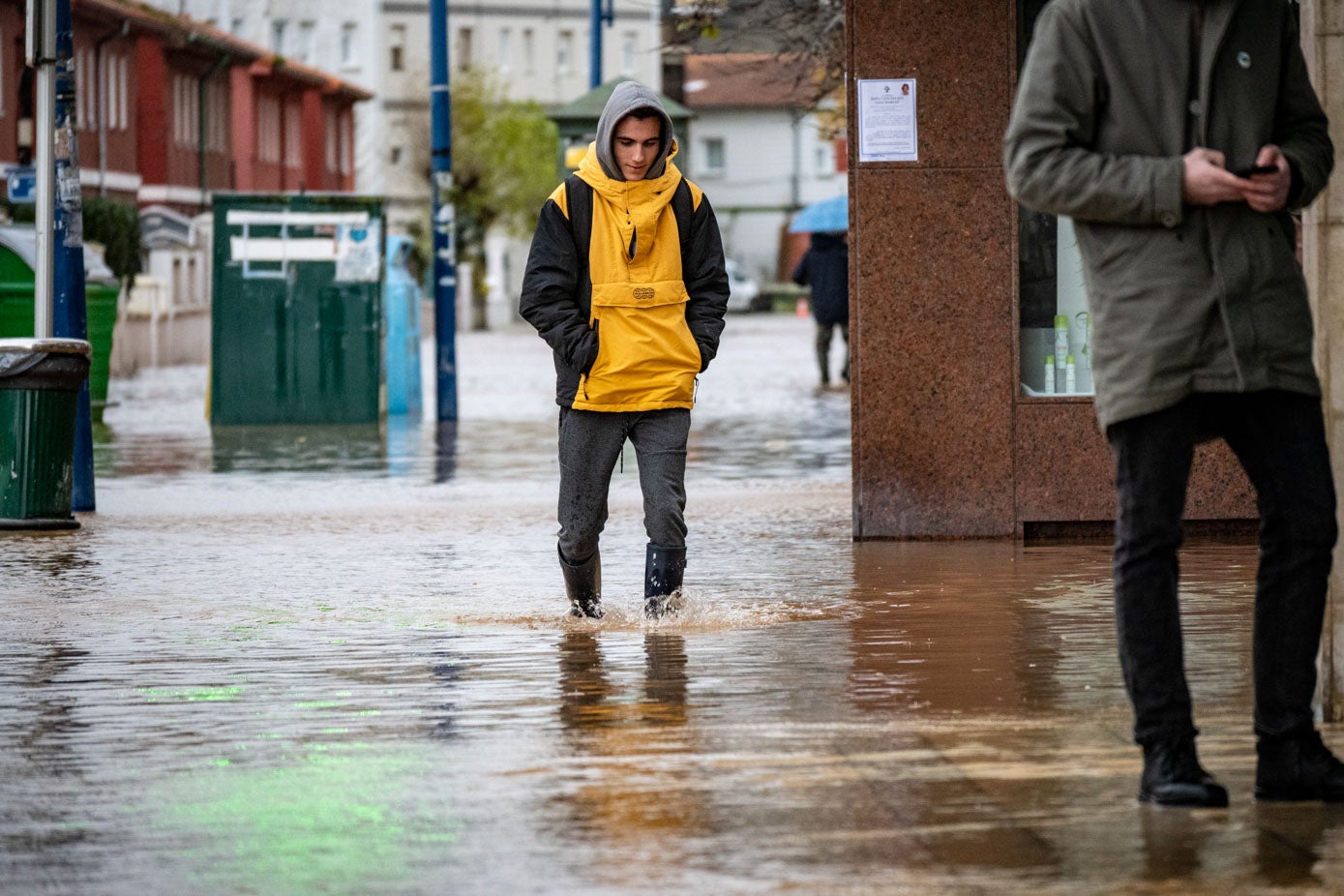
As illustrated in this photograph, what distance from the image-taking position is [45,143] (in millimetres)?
12898

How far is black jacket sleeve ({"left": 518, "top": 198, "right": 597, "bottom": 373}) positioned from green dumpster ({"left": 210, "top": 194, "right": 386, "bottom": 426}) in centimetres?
1362

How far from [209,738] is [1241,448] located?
103 inches

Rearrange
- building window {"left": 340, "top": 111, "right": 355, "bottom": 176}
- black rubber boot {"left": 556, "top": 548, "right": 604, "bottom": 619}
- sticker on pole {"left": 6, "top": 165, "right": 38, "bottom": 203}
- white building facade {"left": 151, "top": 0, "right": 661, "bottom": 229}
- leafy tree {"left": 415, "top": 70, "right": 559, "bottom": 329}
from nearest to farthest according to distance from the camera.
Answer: black rubber boot {"left": 556, "top": 548, "right": 604, "bottom": 619}, sticker on pole {"left": 6, "top": 165, "right": 38, "bottom": 203}, building window {"left": 340, "top": 111, "right": 355, "bottom": 176}, leafy tree {"left": 415, "top": 70, "right": 559, "bottom": 329}, white building facade {"left": 151, "top": 0, "right": 661, "bottom": 229}

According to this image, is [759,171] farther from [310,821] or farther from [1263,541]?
[310,821]

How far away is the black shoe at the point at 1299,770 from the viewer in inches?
200

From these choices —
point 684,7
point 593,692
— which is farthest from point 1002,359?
point 684,7

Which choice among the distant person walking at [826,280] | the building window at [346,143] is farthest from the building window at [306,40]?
the distant person walking at [826,280]

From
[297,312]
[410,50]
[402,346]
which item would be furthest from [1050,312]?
[410,50]

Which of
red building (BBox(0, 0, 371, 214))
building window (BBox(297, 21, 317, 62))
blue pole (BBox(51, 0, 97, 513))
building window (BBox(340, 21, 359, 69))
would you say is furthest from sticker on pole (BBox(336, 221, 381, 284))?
building window (BBox(340, 21, 359, 69))

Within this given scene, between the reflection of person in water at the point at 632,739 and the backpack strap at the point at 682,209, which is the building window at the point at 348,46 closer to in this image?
the backpack strap at the point at 682,209

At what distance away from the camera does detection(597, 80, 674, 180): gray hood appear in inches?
304

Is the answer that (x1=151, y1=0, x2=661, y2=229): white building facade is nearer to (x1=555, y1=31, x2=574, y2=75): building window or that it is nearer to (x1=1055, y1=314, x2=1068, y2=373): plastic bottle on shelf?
(x1=555, y1=31, x2=574, y2=75): building window

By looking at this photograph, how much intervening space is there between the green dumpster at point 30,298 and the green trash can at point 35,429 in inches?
334

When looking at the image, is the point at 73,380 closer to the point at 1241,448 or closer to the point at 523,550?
the point at 523,550
